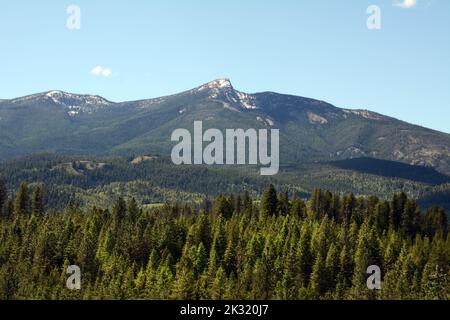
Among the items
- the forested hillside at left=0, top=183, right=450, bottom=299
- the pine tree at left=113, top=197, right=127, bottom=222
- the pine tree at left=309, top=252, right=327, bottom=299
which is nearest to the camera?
the forested hillside at left=0, top=183, right=450, bottom=299

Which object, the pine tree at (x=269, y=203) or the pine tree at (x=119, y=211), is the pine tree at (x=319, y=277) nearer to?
the pine tree at (x=269, y=203)

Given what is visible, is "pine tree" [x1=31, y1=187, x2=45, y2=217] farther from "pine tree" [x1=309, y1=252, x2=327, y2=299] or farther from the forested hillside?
"pine tree" [x1=309, y1=252, x2=327, y2=299]

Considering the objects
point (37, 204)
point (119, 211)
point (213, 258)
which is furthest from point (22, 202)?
point (213, 258)

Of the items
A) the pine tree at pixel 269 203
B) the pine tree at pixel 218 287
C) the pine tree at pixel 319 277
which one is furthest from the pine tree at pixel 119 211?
the pine tree at pixel 319 277

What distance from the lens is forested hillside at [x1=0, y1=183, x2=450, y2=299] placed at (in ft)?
387

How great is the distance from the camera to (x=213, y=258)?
131m

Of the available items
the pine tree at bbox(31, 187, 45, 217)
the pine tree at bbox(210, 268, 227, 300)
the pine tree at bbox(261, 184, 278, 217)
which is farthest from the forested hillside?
the pine tree at bbox(31, 187, 45, 217)

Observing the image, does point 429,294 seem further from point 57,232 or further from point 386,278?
point 57,232

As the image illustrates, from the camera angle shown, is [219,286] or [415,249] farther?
[415,249]

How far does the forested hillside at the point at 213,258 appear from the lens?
387 feet

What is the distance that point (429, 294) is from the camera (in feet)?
389

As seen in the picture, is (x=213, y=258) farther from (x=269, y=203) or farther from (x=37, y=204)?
(x=37, y=204)
